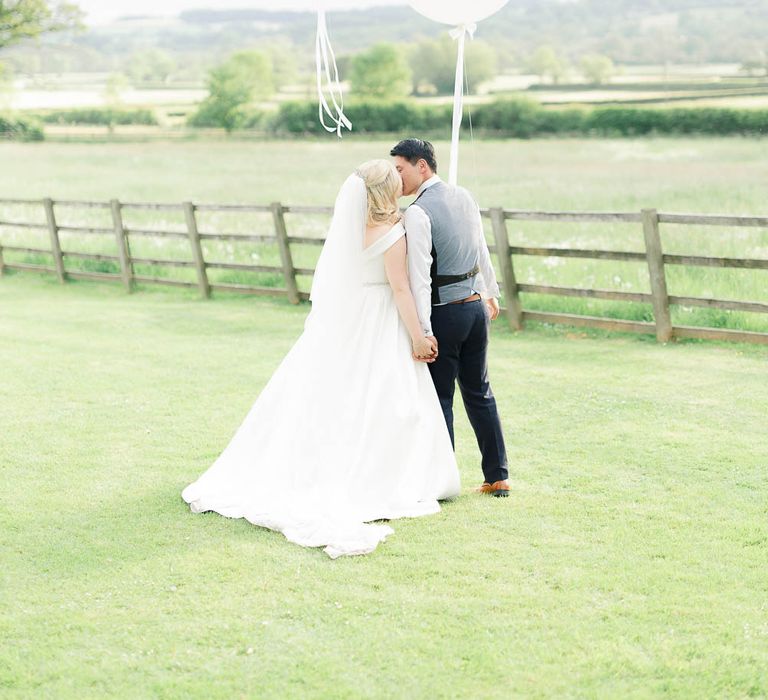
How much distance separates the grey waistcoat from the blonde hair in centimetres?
13

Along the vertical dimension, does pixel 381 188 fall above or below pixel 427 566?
above

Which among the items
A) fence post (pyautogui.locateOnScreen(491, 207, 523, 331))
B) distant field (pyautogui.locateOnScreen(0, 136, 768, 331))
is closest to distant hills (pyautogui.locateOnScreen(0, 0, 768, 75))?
distant field (pyautogui.locateOnScreen(0, 136, 768, 331))

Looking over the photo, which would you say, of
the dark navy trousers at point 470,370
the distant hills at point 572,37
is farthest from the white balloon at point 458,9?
the distant hills at point 572,37

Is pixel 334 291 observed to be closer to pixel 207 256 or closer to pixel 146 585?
pixel 146 585

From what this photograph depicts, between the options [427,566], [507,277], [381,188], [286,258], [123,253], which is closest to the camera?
[427,566]

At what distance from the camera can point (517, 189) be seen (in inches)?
1060

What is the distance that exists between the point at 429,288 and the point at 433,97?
156 feet

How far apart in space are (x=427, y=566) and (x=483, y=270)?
69.2 inches

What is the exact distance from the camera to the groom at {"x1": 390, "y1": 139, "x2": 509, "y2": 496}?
16.7ft

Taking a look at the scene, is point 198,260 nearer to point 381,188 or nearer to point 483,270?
point 483,270

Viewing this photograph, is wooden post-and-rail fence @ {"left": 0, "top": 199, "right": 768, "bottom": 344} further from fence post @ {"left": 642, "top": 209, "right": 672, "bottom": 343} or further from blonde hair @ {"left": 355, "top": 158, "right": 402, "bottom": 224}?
blonde hair @ {"left": 355, "top": 158, "right": 402, "bottom": 224}

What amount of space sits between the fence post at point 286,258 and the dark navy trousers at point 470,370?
275 inches

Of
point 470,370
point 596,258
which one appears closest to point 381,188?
point 470,370

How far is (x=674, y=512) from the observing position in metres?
5.12
